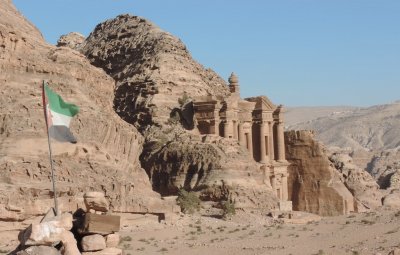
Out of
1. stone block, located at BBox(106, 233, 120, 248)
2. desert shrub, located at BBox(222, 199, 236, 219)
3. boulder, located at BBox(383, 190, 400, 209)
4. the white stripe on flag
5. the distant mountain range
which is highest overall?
the distant mountain range

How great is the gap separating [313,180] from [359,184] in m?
4.68

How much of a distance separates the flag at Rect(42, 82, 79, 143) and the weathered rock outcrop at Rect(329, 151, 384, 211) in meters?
43.1

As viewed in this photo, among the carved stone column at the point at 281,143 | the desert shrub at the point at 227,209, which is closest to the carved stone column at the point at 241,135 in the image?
the carved stone column at the point at 281,143

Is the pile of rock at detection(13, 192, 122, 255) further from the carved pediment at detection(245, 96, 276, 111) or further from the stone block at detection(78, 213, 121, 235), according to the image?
the carved pediment at detection(245, 96, 276, 111)

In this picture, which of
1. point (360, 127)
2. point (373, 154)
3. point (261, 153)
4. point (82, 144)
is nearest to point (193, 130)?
point (261, 153)

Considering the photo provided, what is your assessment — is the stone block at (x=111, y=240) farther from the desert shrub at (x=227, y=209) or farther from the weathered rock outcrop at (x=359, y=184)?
the weathered rock outcrop at (x=359, y=184)

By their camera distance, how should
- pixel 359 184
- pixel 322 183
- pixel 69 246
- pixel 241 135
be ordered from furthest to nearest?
pixel 359 184 → pixel 322 183 → pixel 241 135 → pixel 69 246

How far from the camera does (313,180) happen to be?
56531 millimetres

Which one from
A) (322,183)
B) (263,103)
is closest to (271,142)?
(263,103)

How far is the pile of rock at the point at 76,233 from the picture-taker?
555 inches

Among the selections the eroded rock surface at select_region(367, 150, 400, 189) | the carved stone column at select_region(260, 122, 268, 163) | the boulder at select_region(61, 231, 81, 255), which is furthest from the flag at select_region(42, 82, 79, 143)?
the eroded rock surface at select_region(367, 150, 400, 189)

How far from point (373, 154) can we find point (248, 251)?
67690mm

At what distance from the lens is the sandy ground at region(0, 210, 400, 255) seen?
28766mm

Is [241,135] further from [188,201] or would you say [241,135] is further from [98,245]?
[98,245]
